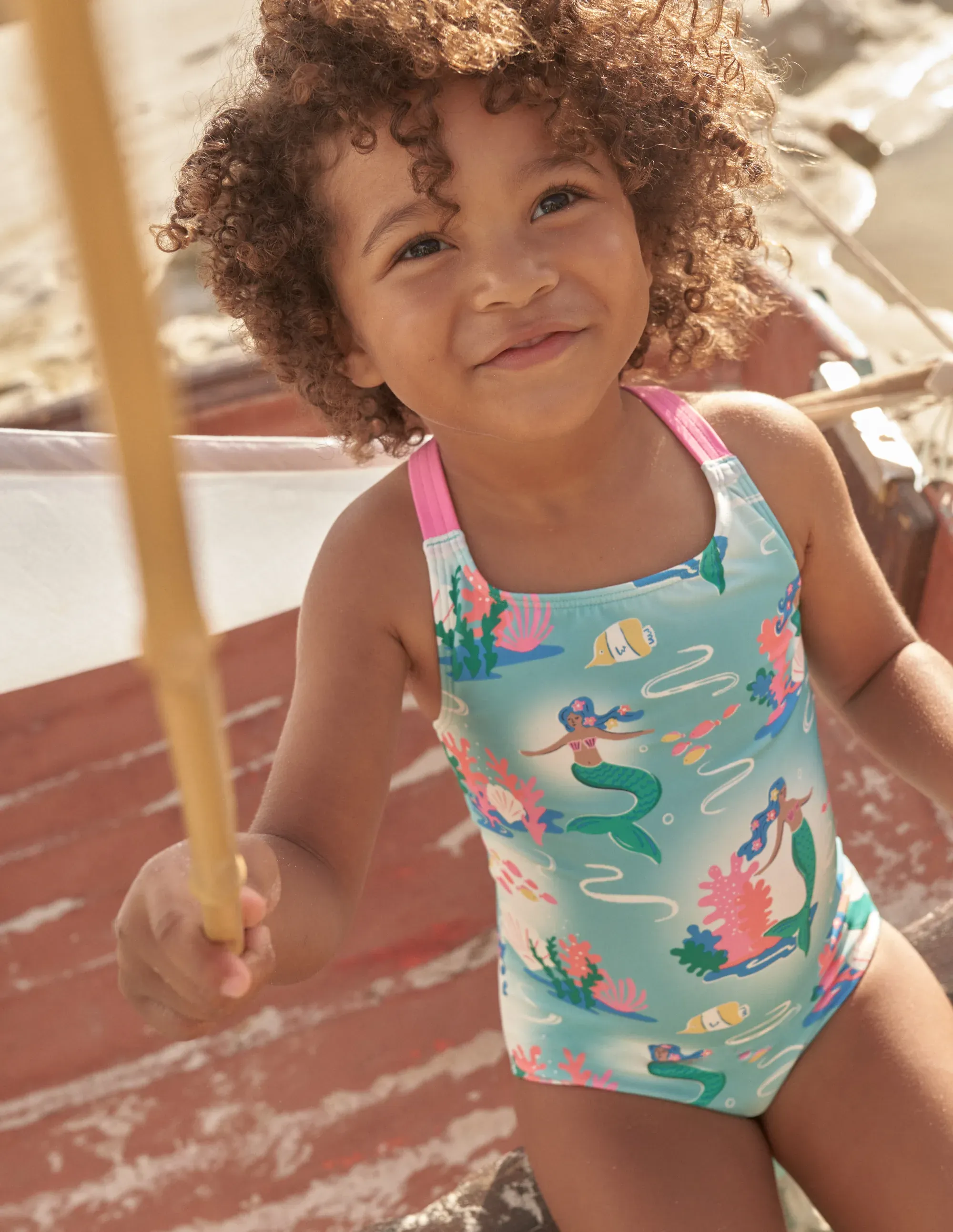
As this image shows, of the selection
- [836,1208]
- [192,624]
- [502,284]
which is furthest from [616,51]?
[836,1208]

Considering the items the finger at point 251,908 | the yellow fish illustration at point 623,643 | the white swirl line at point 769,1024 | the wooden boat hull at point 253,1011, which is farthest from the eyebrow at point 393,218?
the wooden boat hull at point 253,1011

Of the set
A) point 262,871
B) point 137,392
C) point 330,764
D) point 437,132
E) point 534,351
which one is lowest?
point 330,764

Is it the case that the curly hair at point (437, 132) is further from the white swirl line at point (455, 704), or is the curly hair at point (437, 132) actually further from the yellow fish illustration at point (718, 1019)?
the yellow fish illustration at point (718, 1019)

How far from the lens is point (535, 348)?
81 cm

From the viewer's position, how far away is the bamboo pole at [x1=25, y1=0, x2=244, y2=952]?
246 millimetres

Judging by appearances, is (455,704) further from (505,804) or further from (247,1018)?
(247,1018)

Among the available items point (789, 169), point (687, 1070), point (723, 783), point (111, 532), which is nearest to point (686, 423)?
point (723, 783)

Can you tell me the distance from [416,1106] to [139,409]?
146 centimetres

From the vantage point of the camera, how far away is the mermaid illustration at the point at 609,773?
94cm

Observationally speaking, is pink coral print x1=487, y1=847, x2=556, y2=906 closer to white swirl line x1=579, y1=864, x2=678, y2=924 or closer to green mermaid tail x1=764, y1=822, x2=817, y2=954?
white swirl line x1=579, y1=864, x2=678, y2=924

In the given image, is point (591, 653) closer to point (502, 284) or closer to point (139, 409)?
point (502, 284)

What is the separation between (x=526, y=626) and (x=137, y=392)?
65 cm

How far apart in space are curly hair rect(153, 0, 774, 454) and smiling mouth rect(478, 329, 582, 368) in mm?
103

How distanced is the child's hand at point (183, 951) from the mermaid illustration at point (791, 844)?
474 mm
